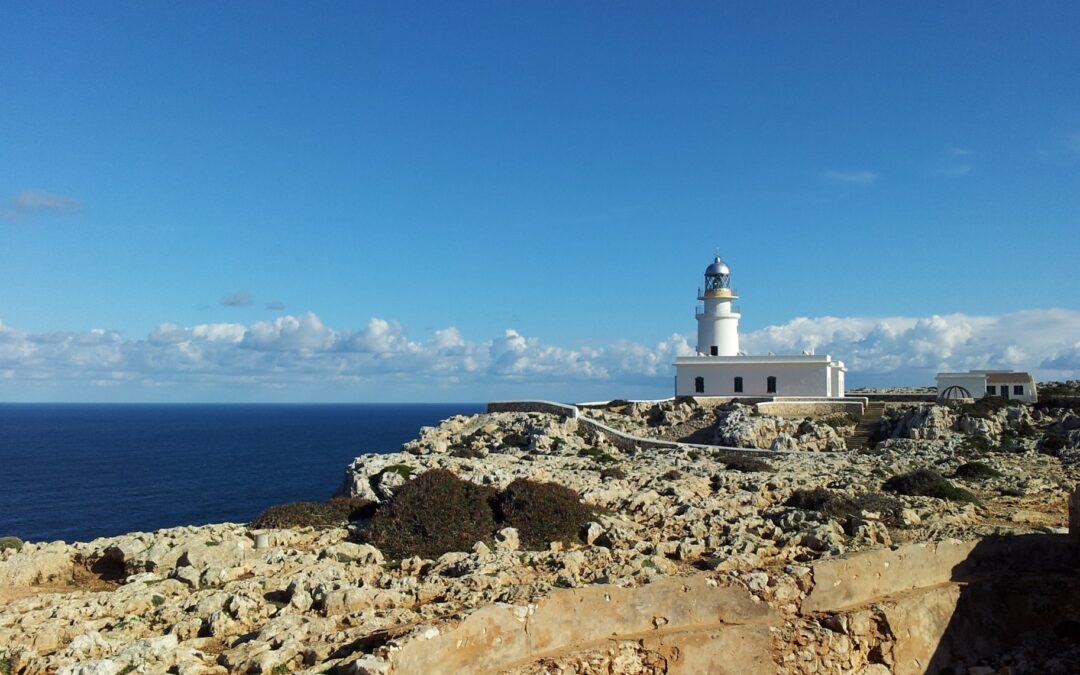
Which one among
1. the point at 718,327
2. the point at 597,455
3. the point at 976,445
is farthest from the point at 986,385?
the point at 597,455

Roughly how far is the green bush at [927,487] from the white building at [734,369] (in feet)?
81.2

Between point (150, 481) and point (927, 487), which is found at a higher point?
point (927, 487)

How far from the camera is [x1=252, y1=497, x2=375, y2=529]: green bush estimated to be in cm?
1767

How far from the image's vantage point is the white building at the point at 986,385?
4859cm

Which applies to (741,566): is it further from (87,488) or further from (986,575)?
(87,488)

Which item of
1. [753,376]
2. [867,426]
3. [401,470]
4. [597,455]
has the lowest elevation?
[597,455]

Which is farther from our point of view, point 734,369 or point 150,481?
point 150,481

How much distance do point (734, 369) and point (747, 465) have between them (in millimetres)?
22512

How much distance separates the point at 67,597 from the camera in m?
12.4

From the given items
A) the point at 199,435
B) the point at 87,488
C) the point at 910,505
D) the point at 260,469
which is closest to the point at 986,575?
the point at 910,505

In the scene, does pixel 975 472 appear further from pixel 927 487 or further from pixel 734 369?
pixel 734 369

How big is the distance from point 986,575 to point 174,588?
15.2m

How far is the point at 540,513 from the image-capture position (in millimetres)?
17047

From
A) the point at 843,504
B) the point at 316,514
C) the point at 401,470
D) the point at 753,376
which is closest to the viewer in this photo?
the point at 316,514
